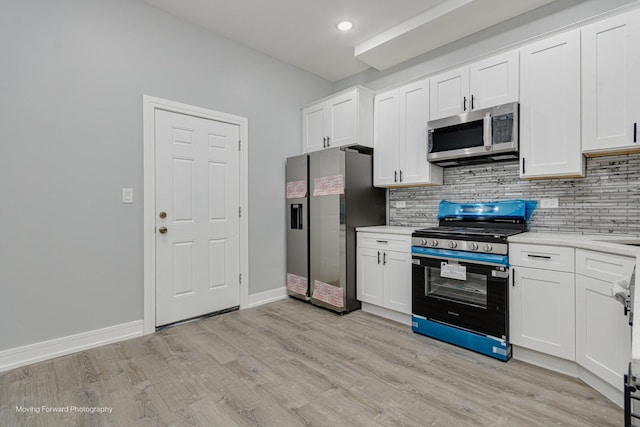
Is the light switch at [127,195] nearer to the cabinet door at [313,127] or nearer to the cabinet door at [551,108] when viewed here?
the cabinet door at [313,127]

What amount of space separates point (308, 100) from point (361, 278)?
2538mm

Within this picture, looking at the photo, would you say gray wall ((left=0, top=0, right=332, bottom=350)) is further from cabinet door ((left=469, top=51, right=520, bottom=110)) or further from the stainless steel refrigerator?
cabinet door ((left=469, top=51, right=520, bottom=110))

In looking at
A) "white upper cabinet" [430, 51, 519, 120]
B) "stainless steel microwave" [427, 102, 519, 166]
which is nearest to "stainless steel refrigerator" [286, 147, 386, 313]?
"stainless steel microwave" [427, 102, 519, 166]

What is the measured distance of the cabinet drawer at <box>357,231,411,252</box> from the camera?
3.06 meters

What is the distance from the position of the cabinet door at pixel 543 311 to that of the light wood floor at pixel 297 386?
0.20 meters

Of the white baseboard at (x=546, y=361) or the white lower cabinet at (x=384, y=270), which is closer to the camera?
the white baseboard at (x=546, y=361)

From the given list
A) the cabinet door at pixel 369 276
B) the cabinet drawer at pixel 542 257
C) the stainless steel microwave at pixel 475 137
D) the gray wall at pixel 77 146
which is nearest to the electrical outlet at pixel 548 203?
the stainless steel microwave at pixel 475 137

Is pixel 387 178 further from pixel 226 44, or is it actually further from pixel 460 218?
pixel 226 44

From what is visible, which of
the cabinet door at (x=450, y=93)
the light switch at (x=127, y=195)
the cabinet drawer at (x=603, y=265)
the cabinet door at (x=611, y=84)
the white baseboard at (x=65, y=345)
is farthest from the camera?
the cabinet door at (x=450, y=93)

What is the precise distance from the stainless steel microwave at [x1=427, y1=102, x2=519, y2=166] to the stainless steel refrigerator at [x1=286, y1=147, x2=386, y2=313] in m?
0.85

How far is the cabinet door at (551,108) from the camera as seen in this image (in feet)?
7.68

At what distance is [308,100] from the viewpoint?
14.2 ft

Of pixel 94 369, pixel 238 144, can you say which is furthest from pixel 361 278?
pixel 94 369

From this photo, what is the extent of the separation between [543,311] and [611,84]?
1.67m
